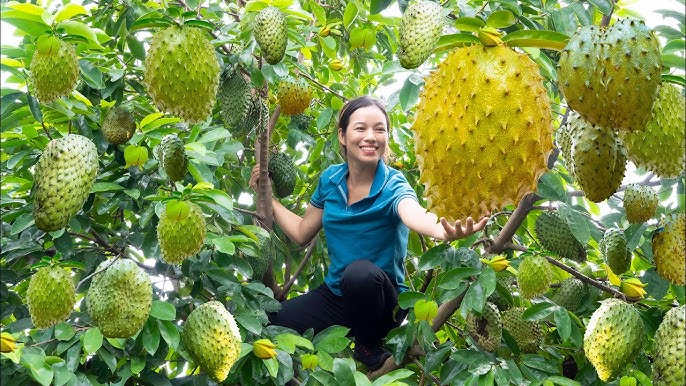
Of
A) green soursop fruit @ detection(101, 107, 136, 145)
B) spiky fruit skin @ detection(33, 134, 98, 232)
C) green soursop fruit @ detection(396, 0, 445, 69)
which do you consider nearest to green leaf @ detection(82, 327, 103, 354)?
green soursop fruit @ detection(101, 107, 136, 145)

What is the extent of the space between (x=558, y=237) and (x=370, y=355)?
1063 mm

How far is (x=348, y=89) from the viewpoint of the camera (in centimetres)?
491

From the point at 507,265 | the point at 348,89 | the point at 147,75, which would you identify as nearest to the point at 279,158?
the point at 348,89

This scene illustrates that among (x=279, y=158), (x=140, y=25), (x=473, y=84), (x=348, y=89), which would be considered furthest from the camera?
(x=348, y=89)

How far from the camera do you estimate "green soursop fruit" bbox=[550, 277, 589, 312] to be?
3.92 m

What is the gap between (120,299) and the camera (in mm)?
2801

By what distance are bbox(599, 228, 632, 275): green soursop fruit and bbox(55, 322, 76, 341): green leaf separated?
2045 millimetres

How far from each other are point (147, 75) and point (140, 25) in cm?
13

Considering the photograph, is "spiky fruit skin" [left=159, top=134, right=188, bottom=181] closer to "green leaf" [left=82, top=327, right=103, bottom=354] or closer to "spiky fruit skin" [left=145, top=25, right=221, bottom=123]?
"green leaf" [left=82, top=327, right=103, bottom=354]

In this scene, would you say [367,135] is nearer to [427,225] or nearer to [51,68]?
[427,225]

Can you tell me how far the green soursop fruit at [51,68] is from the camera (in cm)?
223

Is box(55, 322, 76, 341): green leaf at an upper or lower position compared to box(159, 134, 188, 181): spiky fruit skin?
lower

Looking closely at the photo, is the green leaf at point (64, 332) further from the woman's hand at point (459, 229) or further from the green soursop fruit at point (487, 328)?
the green soursop fruit at point (487, 328)

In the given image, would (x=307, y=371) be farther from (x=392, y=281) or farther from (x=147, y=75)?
(x=147, y=75)
